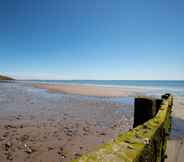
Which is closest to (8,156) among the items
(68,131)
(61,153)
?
(61,153)

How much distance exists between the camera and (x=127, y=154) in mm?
1017

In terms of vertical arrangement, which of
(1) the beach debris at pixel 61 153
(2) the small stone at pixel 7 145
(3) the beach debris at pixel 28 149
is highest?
(2) the small stone at pixel 7 145

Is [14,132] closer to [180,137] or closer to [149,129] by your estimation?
[149,129]

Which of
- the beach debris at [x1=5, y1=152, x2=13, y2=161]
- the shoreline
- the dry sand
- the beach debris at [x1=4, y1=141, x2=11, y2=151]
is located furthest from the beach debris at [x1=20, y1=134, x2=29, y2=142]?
the dry sand

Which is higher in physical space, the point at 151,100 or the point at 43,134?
the point at 151,100

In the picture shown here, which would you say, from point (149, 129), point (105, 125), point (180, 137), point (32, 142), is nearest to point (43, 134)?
point (32, 142)

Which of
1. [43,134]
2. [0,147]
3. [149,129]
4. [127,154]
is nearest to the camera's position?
[127,154]

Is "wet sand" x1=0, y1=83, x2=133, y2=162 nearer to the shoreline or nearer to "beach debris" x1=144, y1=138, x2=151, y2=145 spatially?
"beach debris" x1=144, y1=138, x2=151, y2=145

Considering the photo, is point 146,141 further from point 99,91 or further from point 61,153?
point 99,91

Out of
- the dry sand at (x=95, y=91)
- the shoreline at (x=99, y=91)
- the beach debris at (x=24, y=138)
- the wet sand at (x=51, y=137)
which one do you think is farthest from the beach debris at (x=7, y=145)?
the dry sand at (x=95, y=91)

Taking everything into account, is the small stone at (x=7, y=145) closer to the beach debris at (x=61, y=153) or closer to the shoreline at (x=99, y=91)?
the beach debris at (x=61, y=153)

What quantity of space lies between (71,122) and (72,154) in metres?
3.33

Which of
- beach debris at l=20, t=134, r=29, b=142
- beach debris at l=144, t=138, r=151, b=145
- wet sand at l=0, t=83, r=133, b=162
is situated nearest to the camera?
beach debris at l=144, t=138, r=151, b=145

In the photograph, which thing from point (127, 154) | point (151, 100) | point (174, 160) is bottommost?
point (174, 160)
